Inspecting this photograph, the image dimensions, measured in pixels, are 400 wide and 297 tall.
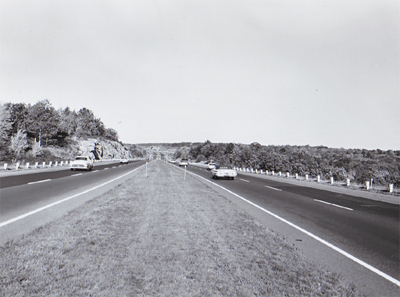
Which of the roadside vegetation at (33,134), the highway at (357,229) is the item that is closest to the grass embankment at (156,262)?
the highway at (357,229)

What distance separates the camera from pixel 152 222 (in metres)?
6.77

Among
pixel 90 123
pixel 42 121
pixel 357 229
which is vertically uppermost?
pixel 90 123

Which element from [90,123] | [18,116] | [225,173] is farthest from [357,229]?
[90,123]

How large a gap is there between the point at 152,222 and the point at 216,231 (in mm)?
1884

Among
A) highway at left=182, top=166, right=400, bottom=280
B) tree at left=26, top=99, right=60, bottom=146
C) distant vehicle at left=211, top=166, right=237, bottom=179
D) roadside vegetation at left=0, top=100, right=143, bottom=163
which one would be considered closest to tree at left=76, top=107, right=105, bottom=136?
roadside vegetation at left=0, top=100, right=143, bottom=163

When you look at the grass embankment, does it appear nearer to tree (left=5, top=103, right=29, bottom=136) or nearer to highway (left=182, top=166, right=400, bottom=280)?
highway (left=182, top=166, right=400, bottom=280)

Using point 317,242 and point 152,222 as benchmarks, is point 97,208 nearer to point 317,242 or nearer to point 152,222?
point 152,222

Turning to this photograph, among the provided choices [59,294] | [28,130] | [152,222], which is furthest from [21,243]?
[28,130]

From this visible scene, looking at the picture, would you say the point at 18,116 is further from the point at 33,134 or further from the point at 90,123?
the point at 90,123

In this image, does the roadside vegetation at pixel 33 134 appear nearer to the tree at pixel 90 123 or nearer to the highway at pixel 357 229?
the tree at pixel 90 123

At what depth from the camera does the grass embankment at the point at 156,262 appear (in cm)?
334

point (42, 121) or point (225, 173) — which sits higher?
point (42, 121)

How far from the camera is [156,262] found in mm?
4113

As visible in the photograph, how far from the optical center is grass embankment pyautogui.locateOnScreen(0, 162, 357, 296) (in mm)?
3344
